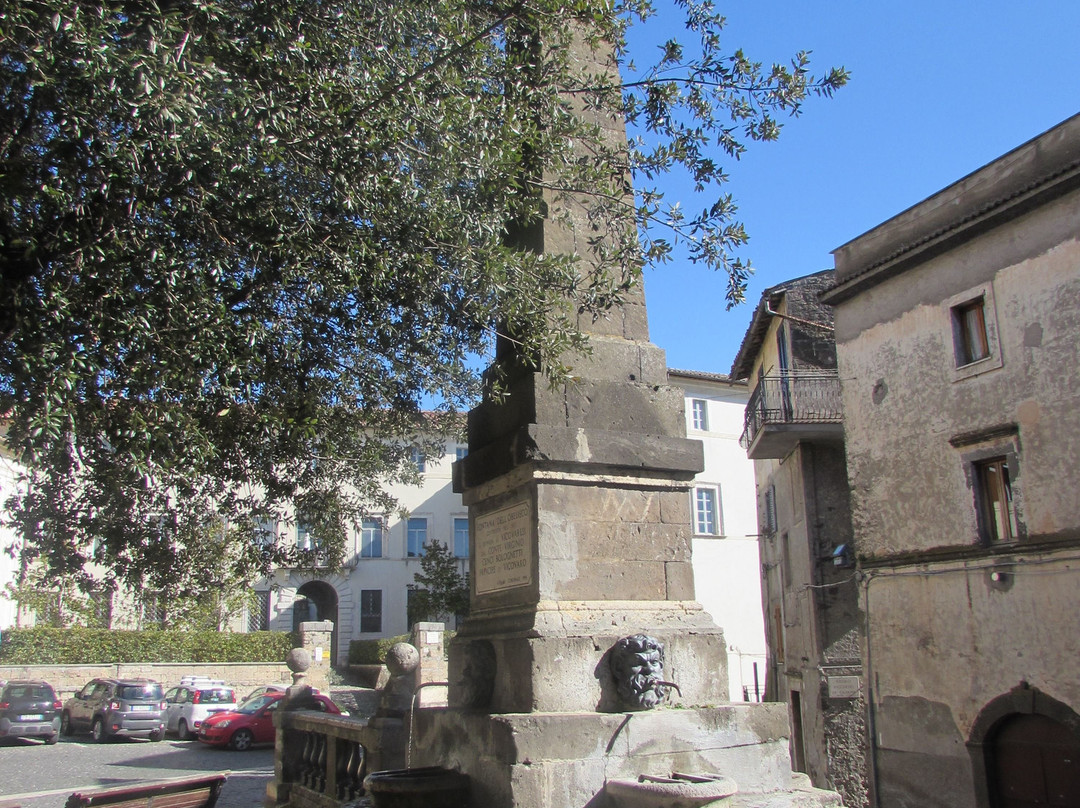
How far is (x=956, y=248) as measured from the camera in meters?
16.4

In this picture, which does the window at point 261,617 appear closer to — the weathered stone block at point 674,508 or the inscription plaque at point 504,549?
the inscription plaque at point 504,549

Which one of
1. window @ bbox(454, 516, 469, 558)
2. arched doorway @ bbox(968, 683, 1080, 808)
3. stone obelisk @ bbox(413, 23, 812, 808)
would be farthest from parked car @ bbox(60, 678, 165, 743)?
window @ bbox(454, 516, 469, 558)

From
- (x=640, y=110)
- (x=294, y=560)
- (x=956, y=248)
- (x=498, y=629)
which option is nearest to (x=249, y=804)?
(x=294, y=560)

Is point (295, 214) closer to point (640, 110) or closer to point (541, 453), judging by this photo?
point (541, 453)

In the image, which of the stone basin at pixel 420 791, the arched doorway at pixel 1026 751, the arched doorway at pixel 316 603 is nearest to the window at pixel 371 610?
the arched doorway at pixel 316 603

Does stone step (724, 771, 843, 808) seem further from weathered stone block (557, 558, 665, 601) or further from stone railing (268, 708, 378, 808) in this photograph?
stone railing (268, 708, 378, 808)

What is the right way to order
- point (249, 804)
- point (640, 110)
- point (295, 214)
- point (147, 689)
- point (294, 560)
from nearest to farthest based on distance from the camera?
point (295, 214)
point (640, 110)
point (294, 560)
point (249, 804)
point (147, 689)

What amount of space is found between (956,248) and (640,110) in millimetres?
11106

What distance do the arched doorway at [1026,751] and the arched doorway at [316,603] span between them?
2926 cm

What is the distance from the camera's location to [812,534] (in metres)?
19.9

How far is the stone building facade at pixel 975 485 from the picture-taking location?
14.1m

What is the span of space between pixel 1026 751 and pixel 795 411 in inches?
304

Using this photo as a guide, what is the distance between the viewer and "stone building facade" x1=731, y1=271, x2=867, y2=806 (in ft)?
61.1

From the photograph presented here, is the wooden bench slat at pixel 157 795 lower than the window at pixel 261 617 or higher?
lower
